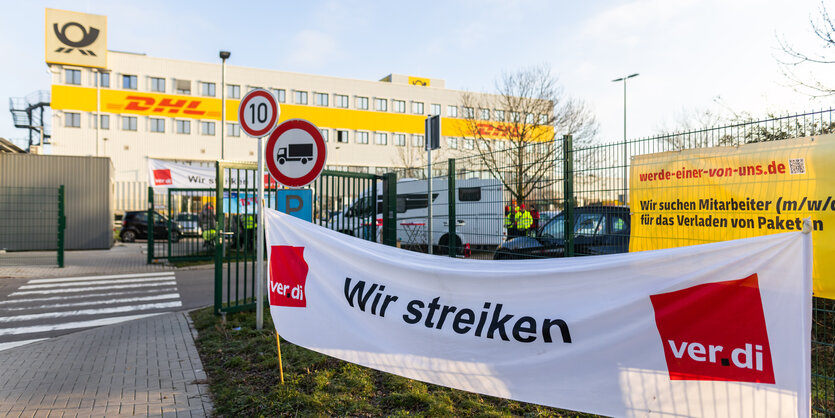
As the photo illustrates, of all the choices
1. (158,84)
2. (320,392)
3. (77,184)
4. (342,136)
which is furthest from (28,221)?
(342,136)

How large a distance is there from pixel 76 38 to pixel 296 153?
144ft

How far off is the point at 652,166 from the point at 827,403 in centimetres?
223

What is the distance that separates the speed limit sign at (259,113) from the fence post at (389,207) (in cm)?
233

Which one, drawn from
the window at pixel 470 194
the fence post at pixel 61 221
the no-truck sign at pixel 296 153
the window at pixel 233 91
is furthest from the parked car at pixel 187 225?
the window at pixel 233 91

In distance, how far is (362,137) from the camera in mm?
53875

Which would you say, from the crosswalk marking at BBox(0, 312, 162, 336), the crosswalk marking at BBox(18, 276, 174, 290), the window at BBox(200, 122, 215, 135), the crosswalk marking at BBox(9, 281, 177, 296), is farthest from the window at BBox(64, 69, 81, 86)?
the crosswalk marking at BBox(0, 312, 162, 336)

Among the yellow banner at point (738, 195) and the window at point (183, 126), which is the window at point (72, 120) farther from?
the yellow banner at point (738, 195)

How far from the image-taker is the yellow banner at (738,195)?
12.3 feet

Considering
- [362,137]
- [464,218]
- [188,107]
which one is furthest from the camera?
[362,137]

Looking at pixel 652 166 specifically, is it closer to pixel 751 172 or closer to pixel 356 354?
pixel 751 172

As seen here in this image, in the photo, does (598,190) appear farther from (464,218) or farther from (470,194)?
(464,218)

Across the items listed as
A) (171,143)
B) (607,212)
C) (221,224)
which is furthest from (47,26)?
(607,212)

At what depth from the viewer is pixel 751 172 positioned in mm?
4219

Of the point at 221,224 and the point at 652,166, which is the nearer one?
the point at 652,166
